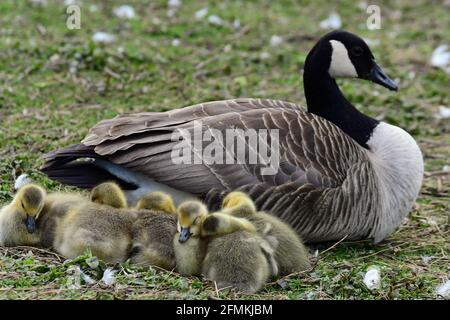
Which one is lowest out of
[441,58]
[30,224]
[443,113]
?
[30,224]

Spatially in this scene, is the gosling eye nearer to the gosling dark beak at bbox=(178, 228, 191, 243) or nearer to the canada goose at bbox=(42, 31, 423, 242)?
the canada goose at bbox=(42, 31, 423, 242)

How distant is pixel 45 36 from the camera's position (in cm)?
1057

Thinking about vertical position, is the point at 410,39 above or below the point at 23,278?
above

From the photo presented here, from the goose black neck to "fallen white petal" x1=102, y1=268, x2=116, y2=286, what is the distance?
8.10 feet

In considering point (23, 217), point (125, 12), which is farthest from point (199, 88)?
point (23, 217)

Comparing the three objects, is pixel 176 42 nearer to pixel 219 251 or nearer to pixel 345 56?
pixel 345 56

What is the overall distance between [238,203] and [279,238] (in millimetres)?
349

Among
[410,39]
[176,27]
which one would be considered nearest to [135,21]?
[176,27]

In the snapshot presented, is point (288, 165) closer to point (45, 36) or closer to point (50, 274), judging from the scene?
point (50, 274)

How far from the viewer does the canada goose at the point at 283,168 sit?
608cm

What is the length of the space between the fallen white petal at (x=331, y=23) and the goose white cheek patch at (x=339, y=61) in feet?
16.9

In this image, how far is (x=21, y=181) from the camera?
666cm

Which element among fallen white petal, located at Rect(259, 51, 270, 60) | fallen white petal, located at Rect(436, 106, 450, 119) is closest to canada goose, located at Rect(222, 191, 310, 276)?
fallen white petal, located at Rect(436, 106, 450, 119)

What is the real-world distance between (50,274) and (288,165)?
1.81 meters
